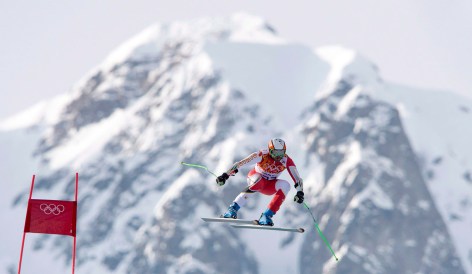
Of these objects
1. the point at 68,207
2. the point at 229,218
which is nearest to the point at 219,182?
the point at 229,218

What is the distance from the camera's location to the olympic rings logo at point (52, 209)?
37.5m

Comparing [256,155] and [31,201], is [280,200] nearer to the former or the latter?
[256,155]

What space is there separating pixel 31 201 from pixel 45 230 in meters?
1.06

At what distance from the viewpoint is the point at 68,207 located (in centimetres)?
3756

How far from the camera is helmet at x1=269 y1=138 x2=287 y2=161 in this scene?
40.8 m

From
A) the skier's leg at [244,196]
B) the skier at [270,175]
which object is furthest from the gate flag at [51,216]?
the skier's leg at [244,196]

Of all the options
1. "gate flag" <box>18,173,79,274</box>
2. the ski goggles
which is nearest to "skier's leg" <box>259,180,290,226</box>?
the ski goggles

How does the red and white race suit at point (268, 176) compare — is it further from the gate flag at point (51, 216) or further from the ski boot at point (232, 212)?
the gate flag at point (51, 216)

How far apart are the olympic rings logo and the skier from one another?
6339mm

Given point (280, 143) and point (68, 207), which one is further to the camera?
point (280, 143)

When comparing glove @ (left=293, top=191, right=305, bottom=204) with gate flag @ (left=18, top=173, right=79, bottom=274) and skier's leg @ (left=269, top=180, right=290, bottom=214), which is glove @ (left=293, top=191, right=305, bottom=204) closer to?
skier's leg @ (left=269, top=180, right=290, bottom=214)

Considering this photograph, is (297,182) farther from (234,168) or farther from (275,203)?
(234,168)

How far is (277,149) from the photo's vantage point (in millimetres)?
40719

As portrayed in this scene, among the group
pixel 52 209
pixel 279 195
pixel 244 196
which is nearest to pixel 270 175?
pixel 279 195
